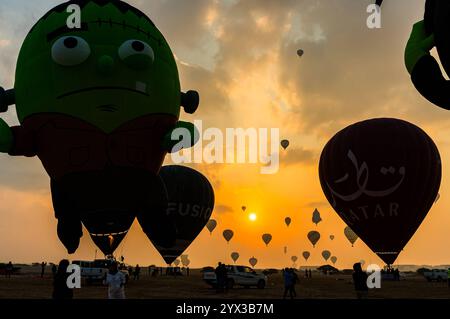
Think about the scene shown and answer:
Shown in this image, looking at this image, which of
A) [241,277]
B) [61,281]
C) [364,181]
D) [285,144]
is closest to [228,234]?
[285,144]

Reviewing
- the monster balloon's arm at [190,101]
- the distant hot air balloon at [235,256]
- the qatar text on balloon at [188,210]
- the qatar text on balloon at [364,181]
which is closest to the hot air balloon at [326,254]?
the distant hot air balloon at [235,256]

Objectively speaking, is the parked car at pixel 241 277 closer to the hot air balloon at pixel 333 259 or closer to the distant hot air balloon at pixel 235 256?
the distant hot air balloon at pixel 235 256

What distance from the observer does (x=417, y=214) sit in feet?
82.0

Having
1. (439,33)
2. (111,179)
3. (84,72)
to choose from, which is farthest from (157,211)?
(439,33)

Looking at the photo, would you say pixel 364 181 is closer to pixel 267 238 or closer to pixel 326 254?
pixel 267 238

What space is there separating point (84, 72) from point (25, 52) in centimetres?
222

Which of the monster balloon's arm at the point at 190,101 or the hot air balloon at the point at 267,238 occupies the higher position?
the hot air balloon at the point at 267,238

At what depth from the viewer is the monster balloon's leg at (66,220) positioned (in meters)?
15.1

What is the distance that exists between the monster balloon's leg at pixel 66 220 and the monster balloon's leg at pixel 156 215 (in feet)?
5.94

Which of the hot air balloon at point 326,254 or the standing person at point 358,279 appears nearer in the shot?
the standing person at point 358,279

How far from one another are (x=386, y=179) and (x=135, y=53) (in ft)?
52.1

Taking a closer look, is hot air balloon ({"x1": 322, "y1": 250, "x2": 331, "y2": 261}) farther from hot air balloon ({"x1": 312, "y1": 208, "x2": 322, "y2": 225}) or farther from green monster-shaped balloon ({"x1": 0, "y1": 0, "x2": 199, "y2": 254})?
green monster-shaped balloon ({"x1": 0, "y1": 0, "x2": 199, "y2": 254})

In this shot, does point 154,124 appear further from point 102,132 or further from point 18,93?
point 18,93

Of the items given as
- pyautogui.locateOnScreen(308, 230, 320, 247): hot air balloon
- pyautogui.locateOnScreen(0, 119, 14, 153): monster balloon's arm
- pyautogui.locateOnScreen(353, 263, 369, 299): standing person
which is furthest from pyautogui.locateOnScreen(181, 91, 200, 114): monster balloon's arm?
pyautogui.locateOnScreen(308, 230, 320, 247): hot air balloon
